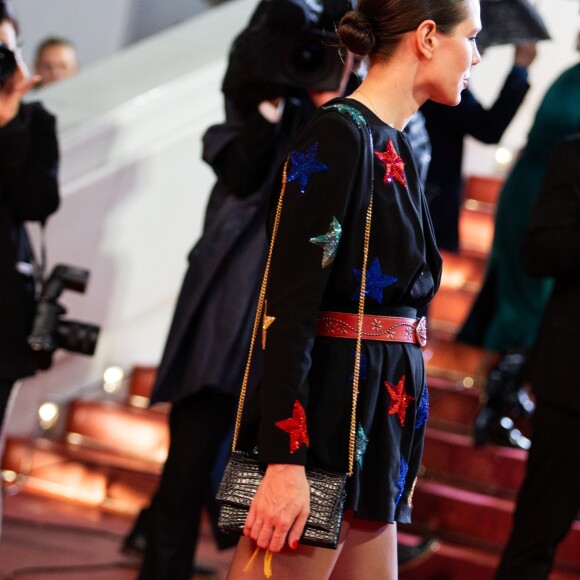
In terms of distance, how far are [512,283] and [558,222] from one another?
1.48m

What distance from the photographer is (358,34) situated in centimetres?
197

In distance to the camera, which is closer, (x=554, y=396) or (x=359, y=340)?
(x=359, y=340)

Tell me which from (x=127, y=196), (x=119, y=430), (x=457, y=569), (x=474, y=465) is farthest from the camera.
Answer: (x=127, y=196)

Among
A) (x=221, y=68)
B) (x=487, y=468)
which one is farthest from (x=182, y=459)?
(x=221, y=68)

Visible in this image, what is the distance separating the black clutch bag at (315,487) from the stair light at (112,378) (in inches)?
138

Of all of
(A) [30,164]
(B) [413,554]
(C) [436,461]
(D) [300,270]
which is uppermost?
(A) [30,164]

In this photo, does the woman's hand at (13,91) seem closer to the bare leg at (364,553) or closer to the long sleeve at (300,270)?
the long sleeve at (300,270)

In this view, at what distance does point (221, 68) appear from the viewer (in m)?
5.64

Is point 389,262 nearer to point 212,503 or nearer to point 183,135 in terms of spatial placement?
point 212,503

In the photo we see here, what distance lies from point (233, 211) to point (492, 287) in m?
1.77

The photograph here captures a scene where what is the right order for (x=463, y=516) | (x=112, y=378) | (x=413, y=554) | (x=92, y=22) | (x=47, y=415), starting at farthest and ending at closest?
1. (x=92, y=22)
2. (x=112, y=378)
3. (x=47, y=415)
4. (x=463, y=516)
5. (x=413, y=554)

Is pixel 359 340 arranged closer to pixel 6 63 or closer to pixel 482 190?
pixel 6 63

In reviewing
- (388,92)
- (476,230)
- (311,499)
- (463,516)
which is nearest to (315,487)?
(311,499)

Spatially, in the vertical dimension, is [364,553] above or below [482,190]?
below
